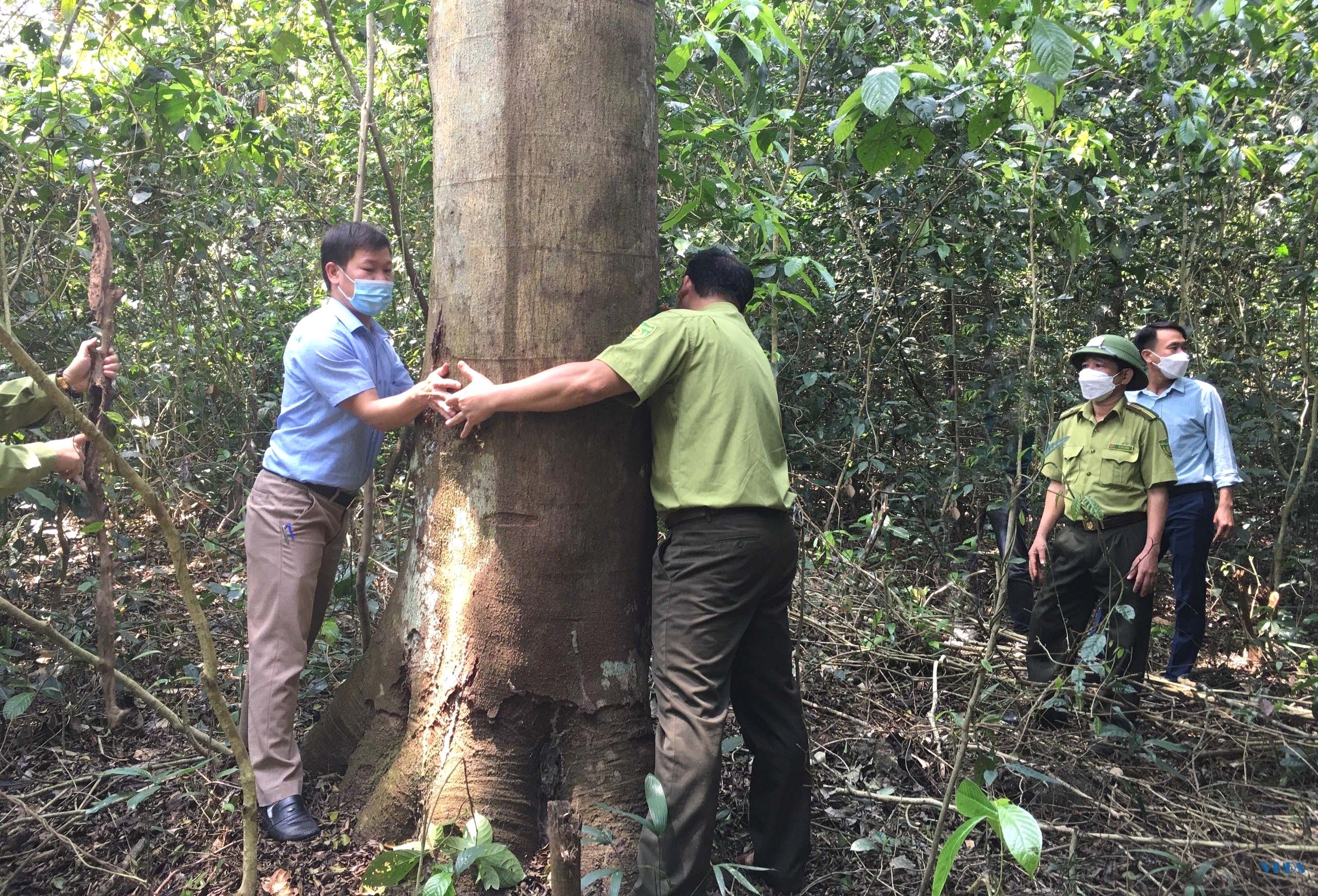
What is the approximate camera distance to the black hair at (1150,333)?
4.85 m

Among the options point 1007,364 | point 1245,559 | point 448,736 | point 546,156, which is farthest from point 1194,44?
point 448,736

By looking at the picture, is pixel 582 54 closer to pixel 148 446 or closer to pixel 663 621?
pixel 663 621

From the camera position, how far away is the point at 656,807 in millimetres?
2369

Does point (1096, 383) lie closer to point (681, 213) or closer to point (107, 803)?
point (681, 213)

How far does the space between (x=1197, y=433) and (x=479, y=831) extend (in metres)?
4.20

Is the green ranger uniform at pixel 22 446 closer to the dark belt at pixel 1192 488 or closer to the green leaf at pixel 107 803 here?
the green leaf at pixel 107 803

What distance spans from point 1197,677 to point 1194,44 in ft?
12.5

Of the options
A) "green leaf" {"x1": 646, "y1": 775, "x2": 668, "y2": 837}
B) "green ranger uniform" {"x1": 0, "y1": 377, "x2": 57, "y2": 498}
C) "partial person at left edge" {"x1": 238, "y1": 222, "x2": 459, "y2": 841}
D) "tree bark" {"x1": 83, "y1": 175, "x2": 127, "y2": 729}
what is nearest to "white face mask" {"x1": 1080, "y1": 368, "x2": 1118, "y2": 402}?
"green leaf" {"x1": 646, "y1": 775, "x2": 668, "y2": 837}

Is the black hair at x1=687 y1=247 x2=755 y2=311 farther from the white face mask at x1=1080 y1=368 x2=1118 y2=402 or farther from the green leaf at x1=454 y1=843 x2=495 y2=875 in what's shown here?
the white face mask at x1=1080 y1=368 x2=1118 y2=402

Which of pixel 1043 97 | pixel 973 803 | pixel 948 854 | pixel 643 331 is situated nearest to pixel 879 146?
pixel 1043 97

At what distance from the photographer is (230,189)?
641cm

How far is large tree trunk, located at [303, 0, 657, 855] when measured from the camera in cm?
255

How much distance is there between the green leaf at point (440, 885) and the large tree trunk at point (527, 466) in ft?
0.69

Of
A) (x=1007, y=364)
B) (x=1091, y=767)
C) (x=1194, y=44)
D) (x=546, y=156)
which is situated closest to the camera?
(x=546, y=156)
